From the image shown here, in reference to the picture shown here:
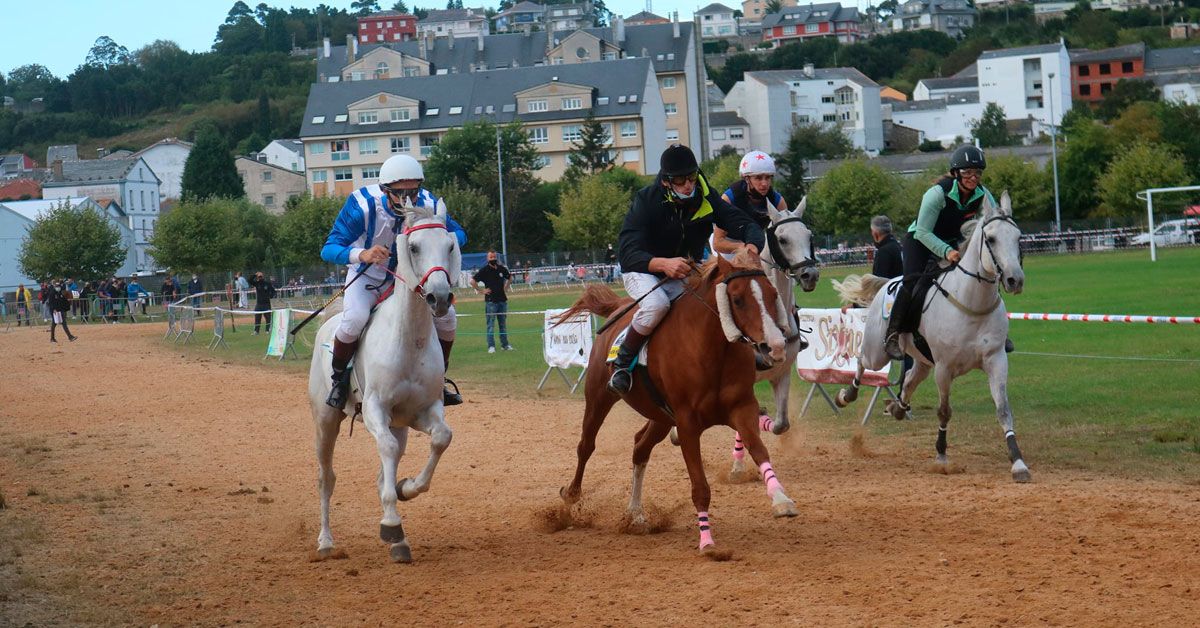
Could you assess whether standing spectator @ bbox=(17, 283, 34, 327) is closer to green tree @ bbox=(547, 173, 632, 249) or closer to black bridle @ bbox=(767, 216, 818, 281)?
green tree @ bbox=(547, 173, 632, 249)

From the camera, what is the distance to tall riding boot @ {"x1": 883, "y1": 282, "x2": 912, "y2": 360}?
12.9 m

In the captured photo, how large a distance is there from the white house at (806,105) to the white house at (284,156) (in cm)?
5079

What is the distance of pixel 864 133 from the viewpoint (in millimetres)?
146500

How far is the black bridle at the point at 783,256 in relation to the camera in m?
10.8

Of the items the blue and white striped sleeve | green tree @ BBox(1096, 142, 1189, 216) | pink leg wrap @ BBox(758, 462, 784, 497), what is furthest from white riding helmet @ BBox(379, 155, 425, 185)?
green tree @ BBox(1096, 142, 1189, 216)

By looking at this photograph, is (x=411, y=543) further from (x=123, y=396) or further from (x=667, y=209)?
(x=123, y=396)

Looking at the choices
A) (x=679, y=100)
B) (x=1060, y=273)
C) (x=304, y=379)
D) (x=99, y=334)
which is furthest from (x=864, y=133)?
(x=304, y=379)

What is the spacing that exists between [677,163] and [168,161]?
147614 millimetres

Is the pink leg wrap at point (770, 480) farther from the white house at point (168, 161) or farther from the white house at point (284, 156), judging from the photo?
the white house at point (168, 161)

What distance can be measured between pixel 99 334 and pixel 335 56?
95.3m

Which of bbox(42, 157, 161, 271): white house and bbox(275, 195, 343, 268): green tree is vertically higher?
bbox(42, 157, 161, 271): white house

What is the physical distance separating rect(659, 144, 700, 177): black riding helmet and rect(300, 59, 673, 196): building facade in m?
98.5

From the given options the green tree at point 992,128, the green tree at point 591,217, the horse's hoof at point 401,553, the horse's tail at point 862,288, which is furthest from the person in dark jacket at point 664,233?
the green tree at point 992,128

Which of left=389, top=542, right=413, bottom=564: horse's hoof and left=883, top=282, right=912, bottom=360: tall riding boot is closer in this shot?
left=389, top=542, right=413, bottom=564: horse's hoof
